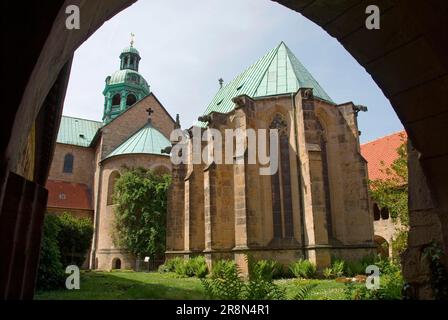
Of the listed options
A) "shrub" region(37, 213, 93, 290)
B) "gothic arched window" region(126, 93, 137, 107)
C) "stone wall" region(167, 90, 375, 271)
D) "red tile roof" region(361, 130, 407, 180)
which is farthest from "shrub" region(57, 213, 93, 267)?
"gothic arched window" region(126, 93, 137, 107)

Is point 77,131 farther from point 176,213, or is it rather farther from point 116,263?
point 176,213

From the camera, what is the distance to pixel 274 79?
19.1m

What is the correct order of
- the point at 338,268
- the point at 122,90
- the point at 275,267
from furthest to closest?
the point at 122,90
the point at 275,267
the point at 338,268

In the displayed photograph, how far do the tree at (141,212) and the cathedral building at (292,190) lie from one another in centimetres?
870

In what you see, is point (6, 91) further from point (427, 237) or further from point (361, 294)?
point (361, 294)

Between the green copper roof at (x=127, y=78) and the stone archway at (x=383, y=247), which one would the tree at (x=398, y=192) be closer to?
the stone archway at (x=383, y=247)

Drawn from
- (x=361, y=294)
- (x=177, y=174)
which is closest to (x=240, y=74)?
(x=177, y=174)

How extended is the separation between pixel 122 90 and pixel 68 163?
32.2ft

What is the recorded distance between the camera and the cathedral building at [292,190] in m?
15.1

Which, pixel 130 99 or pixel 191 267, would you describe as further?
pixel 130 99

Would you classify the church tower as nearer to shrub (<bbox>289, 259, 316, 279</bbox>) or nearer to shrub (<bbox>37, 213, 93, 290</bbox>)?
shrub (<bbox>37, 213, 93, 290</bbox>)

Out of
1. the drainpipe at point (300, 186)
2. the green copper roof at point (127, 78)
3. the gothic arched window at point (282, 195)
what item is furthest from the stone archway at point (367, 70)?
the green copper roof at point (127, 78)

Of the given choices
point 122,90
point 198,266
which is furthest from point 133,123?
point 198,266

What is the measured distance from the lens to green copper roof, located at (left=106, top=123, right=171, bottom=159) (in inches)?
1198
